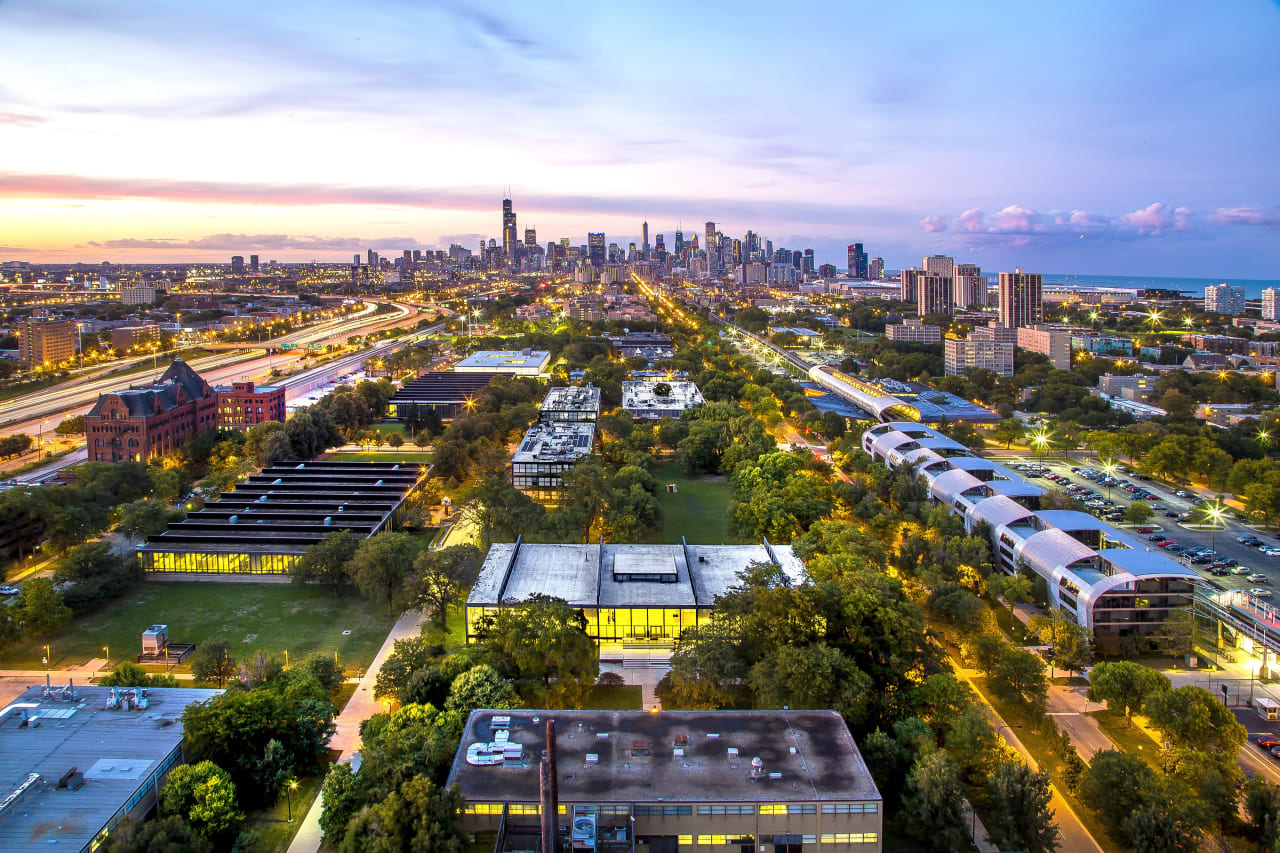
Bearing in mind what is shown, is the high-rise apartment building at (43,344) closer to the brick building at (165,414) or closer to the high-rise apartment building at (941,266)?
the brick building at (165,414)

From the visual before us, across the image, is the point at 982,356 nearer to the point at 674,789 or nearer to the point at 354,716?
the point at 354,716

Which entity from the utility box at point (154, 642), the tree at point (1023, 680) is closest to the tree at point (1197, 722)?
the tree at point (1023, 680)

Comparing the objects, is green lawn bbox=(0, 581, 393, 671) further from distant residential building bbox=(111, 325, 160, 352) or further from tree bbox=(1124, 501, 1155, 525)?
distant residential building bbox=(111, 325, 160, 352)

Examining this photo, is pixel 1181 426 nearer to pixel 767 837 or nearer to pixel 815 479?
pixel 815 479

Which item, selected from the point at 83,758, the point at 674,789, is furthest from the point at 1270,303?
the point at 83,758

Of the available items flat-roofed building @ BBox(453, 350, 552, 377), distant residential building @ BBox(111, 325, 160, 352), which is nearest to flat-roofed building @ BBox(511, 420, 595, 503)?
flat-roofed building @ BBox(453, 350, 552, 377)
